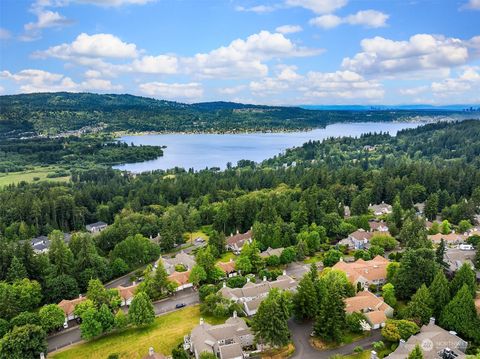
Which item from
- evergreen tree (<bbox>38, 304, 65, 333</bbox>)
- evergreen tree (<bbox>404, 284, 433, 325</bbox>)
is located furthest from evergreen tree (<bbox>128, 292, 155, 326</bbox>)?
evergreen tree (<bbox>404, 284, 433, 325</bbox>)

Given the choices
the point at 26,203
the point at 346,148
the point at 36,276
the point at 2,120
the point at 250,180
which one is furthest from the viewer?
the point at 2,120

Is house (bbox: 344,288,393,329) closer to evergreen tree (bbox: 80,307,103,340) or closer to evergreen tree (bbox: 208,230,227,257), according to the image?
evergreen tree (bbox: 80,307,103,340)

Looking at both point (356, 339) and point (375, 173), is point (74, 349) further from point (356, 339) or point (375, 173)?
point (375, 173)

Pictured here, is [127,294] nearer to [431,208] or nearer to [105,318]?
[105,318]

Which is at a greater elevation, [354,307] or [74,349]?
[354,307]

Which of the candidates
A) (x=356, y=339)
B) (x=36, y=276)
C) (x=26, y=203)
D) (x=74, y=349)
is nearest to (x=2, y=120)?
(x=26, y=203)

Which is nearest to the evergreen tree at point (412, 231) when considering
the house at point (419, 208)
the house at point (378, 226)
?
the house at point (378, 226)

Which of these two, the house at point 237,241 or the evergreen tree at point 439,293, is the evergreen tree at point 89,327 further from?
the evergreen tree at point 439,293
